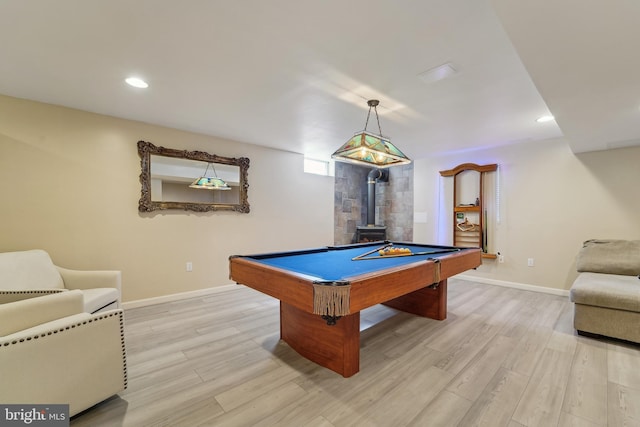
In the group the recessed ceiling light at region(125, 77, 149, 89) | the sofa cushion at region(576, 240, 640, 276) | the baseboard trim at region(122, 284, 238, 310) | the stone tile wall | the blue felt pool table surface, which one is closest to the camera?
the blue felt pool table surface

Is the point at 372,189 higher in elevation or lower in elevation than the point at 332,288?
higher

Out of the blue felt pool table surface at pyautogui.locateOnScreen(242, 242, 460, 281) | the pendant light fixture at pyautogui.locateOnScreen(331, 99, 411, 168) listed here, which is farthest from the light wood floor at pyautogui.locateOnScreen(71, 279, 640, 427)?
the pendant light fixture at pyautogui.locateOnScreen(331, 99, 411, 168)

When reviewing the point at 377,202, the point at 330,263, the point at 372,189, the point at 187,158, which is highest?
the point at 187,158

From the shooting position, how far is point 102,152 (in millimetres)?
3264

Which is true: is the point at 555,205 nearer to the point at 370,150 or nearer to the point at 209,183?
the point at 370,150

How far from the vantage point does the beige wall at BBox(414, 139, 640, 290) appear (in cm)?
371

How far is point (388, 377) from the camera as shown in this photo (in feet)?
6.47

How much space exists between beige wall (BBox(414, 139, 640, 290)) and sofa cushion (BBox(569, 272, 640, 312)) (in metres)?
1.17

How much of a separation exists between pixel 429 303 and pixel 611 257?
96.1 inches

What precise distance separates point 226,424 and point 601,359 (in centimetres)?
294

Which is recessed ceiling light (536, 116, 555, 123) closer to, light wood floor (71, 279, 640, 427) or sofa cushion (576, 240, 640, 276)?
sofa cushion (576, 240, 640, 276)

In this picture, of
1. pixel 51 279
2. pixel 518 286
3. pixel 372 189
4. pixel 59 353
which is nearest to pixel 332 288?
pixel 59 353

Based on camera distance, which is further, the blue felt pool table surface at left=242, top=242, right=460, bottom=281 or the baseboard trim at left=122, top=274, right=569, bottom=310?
the baseboard trim at left=122, top=274, right=569, bottom=310

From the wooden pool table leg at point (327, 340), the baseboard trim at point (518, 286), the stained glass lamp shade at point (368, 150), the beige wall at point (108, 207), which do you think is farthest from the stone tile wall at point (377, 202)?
the wooden pool table leg at point (327, 340)
